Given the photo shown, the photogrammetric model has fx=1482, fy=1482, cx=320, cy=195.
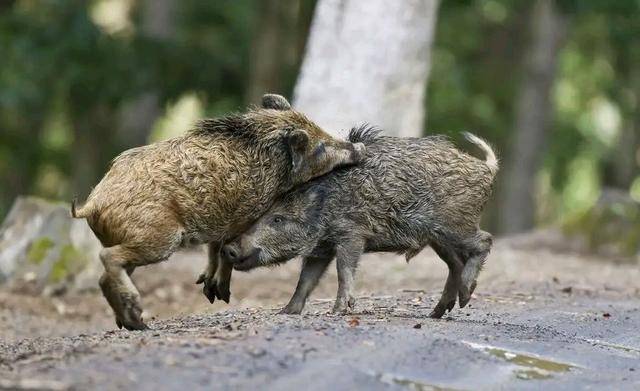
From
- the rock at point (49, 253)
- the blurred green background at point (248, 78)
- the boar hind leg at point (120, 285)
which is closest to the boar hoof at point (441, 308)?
the boar hind leg at point (120, 285)

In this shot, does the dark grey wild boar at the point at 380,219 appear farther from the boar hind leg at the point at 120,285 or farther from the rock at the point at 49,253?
the rock at the point at 49,253

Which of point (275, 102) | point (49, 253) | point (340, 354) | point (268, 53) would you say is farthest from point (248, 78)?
point (340, 354)

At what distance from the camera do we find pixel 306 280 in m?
10.1

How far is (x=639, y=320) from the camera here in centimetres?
1120

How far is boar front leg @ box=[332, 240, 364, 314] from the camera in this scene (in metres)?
9.73

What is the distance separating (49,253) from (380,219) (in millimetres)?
5725

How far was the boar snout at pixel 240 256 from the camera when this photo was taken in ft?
31.9

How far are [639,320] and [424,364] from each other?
4009 millimetres

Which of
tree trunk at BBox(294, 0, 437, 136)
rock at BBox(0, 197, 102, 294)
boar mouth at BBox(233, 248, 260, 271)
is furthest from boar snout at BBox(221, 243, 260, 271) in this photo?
tree trunk at BBox(294, 0, 437, 136)

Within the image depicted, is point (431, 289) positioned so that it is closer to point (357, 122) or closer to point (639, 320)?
point (639, 320)

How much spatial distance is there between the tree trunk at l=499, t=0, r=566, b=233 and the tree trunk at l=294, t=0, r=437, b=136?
9.62 m

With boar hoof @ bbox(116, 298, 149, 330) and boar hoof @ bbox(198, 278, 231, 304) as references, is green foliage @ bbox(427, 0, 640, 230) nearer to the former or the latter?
boar hoof @ bbox(198, 278, 231, 304)

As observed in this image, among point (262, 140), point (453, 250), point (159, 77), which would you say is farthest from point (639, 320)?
→ point (159, 77)

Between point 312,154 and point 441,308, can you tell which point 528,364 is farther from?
point 312,154
